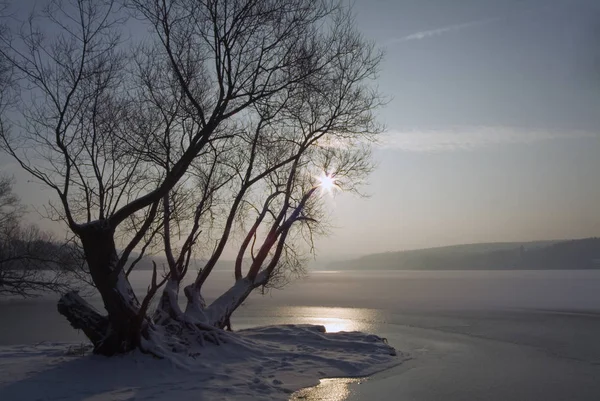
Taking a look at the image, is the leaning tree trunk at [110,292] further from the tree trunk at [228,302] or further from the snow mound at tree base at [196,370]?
the tree trunk at [228,302]

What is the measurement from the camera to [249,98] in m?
10.5

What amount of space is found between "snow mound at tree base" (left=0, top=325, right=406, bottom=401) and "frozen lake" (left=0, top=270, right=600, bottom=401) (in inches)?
30.3

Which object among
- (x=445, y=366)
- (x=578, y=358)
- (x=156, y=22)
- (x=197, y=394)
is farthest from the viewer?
(x=578, y=358)

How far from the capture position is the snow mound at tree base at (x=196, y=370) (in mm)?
8242

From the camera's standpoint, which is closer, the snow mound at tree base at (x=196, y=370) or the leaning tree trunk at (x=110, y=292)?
the snow mound at tree base at (x=196, y=370)

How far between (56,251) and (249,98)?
7820mm

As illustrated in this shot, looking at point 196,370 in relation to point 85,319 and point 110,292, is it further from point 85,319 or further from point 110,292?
point 85,319

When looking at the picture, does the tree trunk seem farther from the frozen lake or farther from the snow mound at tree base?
the frozen lake

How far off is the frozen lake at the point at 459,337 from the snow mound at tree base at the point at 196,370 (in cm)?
77

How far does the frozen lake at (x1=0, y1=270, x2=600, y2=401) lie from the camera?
9180 millimetres

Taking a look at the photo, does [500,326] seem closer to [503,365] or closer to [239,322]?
[503,365]

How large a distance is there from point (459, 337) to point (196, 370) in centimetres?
946

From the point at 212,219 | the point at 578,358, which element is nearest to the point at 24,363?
the point at 212,219

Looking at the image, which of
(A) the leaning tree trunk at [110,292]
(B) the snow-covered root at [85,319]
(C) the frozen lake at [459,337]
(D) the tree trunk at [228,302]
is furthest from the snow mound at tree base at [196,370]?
(D) the tree trunk at [228,302]
